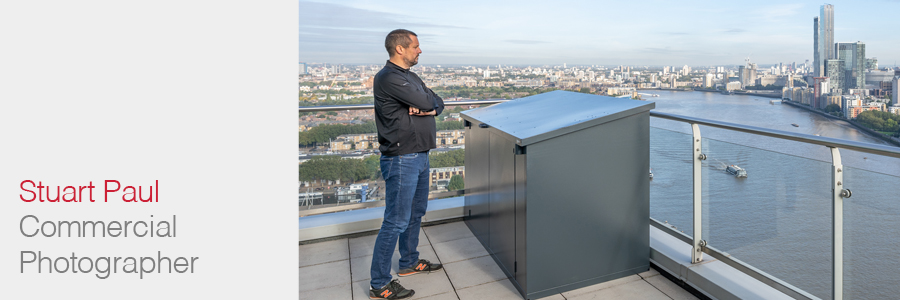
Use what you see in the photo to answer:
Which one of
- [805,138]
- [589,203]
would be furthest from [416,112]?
[805,138]

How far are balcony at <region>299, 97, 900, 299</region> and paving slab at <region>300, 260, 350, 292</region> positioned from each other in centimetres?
1

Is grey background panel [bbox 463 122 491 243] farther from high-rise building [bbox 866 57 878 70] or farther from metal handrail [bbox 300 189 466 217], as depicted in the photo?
high-rise building [bbox 866 57 878 70]

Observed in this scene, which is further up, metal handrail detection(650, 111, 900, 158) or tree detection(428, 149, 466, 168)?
metal handrail detection(650, 111, 900, 158)

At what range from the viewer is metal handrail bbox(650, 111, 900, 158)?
1.54m

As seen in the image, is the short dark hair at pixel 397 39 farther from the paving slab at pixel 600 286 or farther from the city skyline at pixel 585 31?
the paving slab at pixel 600 286

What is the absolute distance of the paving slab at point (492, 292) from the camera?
238 centimetres

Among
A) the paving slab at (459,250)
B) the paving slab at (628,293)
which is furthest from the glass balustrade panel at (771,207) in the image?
the paving slab at (459,250)

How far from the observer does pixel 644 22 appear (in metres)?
21.6

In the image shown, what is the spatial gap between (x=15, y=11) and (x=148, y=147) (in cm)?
49

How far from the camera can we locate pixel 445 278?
264 cm

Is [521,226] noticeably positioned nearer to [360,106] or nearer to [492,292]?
[492,292]

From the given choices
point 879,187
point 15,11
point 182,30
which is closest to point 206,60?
point 182,30

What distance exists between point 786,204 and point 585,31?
54.9ft

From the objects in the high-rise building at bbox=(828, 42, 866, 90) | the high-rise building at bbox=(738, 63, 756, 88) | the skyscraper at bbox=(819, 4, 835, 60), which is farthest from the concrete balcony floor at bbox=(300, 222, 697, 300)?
the skyscraper at bbox=(819, 4, 835, 60)
